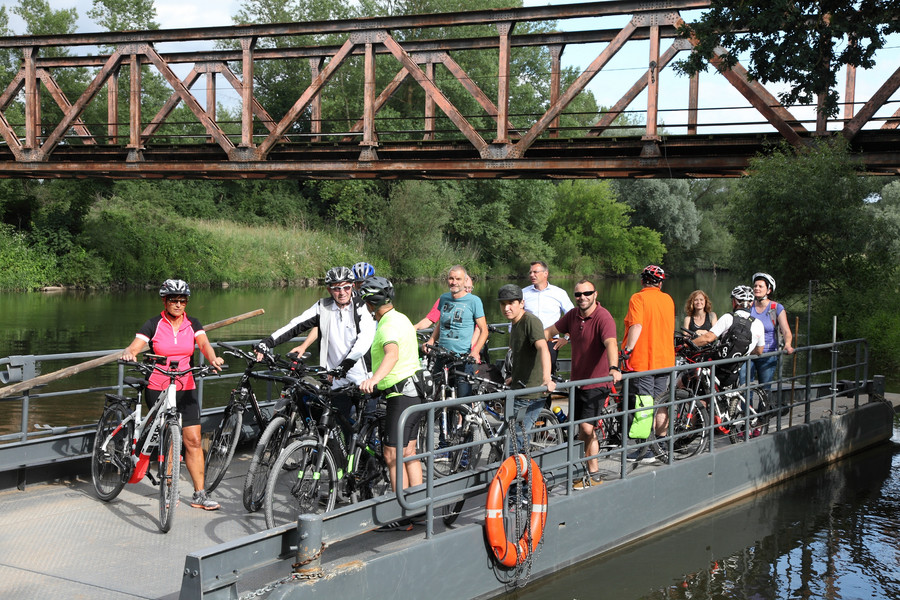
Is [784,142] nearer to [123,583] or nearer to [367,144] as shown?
[367,144]

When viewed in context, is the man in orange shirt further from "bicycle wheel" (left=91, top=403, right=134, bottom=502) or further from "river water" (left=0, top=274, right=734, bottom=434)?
"river water" (left=0, top=274, right=734, bottom=434)

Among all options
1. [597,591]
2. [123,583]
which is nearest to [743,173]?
[597,591]

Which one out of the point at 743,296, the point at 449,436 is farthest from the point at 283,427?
the point at 743,296

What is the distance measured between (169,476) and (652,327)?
15.6ft

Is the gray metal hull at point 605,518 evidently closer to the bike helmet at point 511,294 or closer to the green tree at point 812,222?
the bike helmet at point 511,294

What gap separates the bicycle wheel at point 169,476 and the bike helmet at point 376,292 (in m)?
1.94

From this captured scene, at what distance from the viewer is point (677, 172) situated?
20.9 meters

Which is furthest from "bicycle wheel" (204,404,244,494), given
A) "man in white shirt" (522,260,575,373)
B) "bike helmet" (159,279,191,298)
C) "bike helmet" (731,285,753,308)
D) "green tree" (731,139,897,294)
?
"green tree" (731,139,897,294)

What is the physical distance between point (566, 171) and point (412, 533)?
50.3 ft

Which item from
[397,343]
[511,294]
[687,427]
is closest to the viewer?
[397,343]

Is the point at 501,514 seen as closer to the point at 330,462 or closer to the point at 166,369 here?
the point at 330,462

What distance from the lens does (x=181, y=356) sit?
7941mm

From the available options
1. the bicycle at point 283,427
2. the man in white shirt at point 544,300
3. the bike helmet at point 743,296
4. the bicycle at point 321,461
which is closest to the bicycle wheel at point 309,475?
the bicycle at point 321,461

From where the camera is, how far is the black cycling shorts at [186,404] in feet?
25.7
